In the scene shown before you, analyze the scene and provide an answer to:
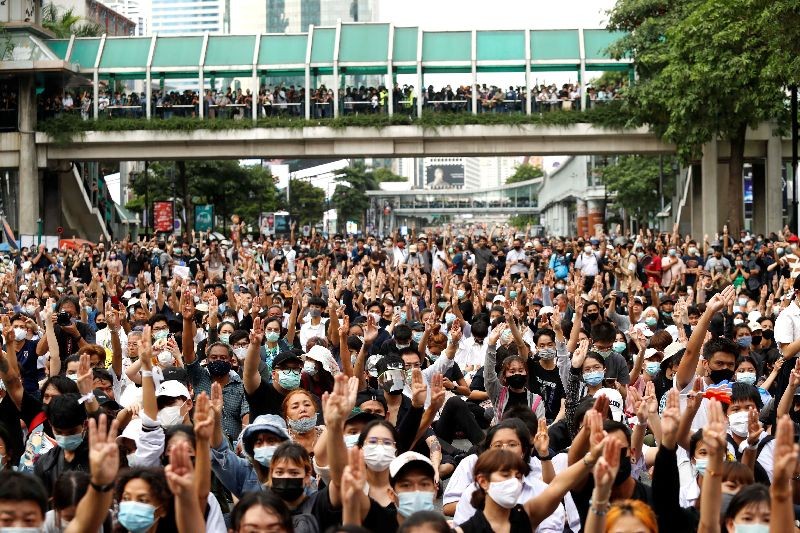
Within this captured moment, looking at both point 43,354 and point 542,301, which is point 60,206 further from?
point 43,354

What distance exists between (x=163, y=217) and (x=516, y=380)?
→ 38.5 m

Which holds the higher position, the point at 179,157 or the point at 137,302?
the point at 179,157

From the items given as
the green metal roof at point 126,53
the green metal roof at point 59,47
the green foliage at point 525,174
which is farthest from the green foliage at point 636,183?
the green foliage at point 525,174

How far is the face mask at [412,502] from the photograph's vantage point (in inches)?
244

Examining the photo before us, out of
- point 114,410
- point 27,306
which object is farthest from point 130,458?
point 27,306

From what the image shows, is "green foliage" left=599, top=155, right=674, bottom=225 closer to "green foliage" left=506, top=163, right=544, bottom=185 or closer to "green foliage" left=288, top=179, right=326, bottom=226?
"green foliage" left=288, top=179, right=326, bottom=226

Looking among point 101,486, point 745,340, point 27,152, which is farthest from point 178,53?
point 101,486

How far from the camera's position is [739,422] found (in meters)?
7.93

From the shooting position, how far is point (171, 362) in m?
10.6

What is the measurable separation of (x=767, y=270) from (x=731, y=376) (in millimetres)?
14315

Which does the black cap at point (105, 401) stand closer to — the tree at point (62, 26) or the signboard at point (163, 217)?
the signboard at point (163, 217)

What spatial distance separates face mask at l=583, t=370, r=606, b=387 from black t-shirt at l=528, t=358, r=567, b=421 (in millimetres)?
959

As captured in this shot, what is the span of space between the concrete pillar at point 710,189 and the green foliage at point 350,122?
2994 mm

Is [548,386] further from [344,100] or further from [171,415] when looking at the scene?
[344,100]
